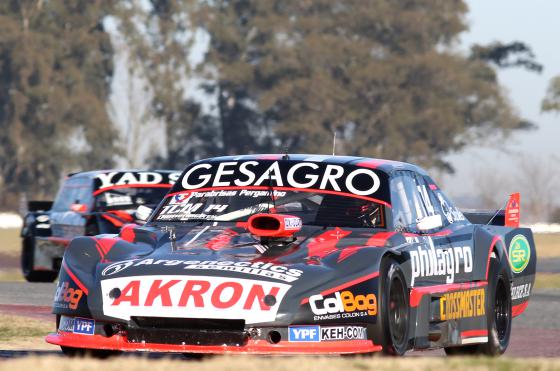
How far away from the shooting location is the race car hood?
720 cm

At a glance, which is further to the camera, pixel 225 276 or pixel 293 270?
pixel 293 270

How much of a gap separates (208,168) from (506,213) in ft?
8.43

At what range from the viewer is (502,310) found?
9602 mm

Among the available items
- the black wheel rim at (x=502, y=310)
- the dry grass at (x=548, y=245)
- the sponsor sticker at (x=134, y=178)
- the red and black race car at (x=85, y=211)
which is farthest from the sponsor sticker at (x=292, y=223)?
the dry grass at (x=548, y=245)

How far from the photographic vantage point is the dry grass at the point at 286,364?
6.47m

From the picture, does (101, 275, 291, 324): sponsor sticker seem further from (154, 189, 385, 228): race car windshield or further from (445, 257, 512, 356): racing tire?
(445, 257, 512, 356): racing tire

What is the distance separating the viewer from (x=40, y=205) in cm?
2109

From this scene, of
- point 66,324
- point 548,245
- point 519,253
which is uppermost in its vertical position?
point 519,253

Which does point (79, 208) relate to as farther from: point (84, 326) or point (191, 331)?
point (191, 331)

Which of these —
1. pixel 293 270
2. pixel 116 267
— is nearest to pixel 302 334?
pixel 293 270

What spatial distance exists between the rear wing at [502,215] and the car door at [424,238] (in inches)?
43.8

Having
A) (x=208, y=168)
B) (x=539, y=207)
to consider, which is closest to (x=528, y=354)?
(x=208, y=168)

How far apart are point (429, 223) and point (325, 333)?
1656 mm

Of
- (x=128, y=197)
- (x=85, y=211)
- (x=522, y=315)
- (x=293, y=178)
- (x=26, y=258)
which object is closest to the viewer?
(x=293, y=178)
